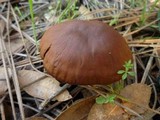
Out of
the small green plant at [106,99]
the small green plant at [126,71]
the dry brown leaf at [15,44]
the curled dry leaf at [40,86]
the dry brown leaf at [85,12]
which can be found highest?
the dry brown leaf at [85,12]

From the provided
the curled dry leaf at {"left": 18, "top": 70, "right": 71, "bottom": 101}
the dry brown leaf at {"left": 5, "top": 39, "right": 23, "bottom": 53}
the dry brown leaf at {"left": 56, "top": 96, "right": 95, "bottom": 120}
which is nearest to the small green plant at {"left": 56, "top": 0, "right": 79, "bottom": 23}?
the dry brown leaf at {"left": 5, "top": 39, "right": 23, "bottom": 53}

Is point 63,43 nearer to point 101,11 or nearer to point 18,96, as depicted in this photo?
point 18,96

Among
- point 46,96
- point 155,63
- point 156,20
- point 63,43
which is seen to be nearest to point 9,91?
point 46,96

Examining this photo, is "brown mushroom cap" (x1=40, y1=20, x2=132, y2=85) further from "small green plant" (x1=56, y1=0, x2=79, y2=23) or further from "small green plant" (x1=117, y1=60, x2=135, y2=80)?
"small green plant" (x1=56, y1=0, x2=79, y2=23)

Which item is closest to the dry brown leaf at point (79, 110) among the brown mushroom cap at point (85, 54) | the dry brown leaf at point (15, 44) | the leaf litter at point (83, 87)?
the leaf litter at point (83, 87)

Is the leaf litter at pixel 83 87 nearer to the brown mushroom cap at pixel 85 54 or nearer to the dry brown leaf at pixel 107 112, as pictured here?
the dry brown leaf at pixel 107 112

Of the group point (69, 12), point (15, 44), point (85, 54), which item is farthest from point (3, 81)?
point (69, 12)
